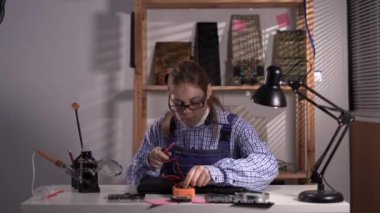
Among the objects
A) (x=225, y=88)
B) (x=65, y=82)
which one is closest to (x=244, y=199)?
(x=225, y=88)

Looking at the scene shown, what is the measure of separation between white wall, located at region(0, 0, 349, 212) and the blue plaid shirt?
92 centimetres

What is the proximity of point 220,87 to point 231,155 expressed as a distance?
0.73 m

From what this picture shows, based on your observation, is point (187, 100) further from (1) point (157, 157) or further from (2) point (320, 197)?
(2) point (320, 197)

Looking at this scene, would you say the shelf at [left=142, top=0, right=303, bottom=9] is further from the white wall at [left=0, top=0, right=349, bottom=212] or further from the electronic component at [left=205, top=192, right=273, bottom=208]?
the electronic component at [left=205, top=192, right=273, bottom=208]

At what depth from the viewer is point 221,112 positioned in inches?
68.9

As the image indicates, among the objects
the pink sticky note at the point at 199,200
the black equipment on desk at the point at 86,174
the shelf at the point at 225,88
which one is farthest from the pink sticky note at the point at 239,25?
the pink sticky note at the point at 199,200

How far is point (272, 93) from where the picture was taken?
1317 millimetres

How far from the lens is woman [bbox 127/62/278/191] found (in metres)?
1.45

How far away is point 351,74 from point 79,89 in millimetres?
1608

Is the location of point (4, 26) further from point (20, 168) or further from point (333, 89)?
point (333, 89)

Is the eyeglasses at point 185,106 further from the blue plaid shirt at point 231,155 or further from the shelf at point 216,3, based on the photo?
the shelf at point 216,3

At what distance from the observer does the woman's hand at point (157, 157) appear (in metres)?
1.46

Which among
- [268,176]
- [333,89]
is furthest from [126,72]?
[268,176]

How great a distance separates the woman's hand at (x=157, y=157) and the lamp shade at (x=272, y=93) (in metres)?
0.35
